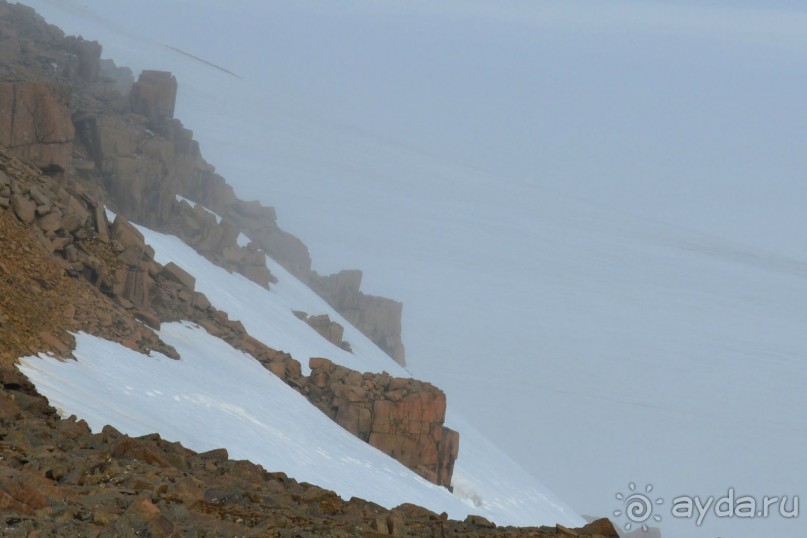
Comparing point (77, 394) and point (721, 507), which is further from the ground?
point (721, 507)

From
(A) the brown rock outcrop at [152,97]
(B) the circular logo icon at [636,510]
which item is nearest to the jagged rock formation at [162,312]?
(B) the circular logo icon at [636,510]

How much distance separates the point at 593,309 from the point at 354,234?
50.8 feet

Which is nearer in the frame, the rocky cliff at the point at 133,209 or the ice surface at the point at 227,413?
the ice surface at the point at 227,413

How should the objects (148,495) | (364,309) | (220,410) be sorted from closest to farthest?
(148,495) → (220,410) → (364,309)

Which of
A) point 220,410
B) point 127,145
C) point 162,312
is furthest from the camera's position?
point 127,145

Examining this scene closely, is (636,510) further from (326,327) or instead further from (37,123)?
(37,123)

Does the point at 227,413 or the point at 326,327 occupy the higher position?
the point at 326,327

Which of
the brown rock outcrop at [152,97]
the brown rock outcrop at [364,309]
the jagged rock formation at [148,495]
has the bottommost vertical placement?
the jagged rock formation at [148,495]

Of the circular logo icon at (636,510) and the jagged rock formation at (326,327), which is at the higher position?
the jagged rock formation at (326,327)

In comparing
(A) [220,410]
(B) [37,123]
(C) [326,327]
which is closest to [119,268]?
(A) [220,410]

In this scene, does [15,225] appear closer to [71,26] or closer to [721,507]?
[721,507]

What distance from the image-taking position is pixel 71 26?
100562 millimetres

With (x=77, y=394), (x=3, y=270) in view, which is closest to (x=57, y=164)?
(x=3, y=270)

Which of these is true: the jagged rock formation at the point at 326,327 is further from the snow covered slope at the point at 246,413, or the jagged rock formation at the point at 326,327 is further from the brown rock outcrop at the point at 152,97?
the brown rock outcrop at the point at 152,97
